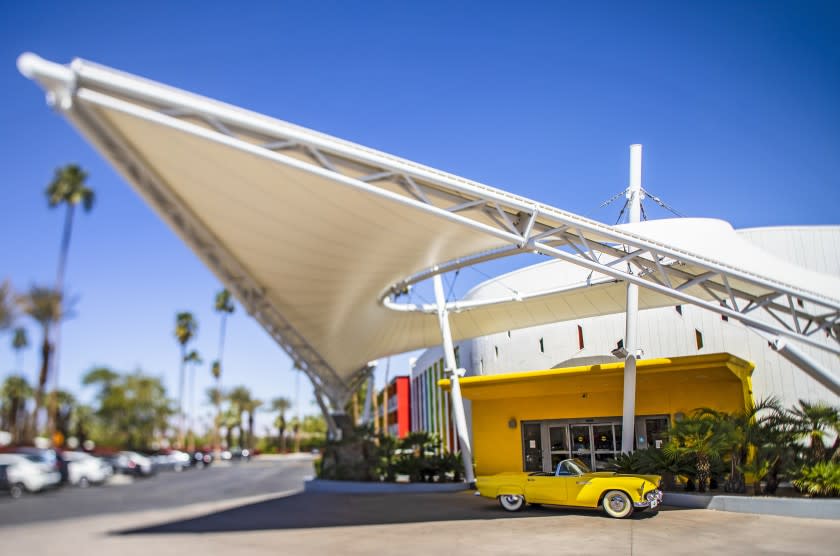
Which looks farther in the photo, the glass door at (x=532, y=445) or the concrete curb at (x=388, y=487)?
the glass door at (x=532, y=445)

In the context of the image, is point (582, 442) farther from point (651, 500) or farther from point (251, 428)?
point (251, 428)

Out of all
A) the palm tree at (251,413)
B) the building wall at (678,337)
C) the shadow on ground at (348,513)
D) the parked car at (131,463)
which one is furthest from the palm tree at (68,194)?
the palm tree at (251,413)

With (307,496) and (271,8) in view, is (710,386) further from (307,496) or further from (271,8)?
(271,8)

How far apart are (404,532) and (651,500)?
521cm

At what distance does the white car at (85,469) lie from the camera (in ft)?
21.7

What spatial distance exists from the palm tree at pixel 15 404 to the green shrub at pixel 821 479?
14256 millimetres

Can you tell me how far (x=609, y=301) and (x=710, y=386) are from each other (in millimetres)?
4581

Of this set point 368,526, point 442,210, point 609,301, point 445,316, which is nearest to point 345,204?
point 442,210

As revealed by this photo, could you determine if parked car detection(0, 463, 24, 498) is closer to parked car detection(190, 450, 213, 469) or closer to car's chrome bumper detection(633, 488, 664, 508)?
parked car detection(190, 450, 213, 469)

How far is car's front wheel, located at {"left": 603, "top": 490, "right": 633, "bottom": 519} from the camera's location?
12.9 meters

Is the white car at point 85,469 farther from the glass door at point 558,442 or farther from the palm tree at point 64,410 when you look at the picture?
the glass door at point 558,442

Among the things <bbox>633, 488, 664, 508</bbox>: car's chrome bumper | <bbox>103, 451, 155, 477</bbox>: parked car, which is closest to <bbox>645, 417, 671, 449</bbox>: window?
<bbox>633, 488, 664, 508</bbox>: car's chrome bumper

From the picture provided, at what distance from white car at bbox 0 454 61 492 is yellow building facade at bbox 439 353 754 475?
16114 mm

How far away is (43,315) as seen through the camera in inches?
261
